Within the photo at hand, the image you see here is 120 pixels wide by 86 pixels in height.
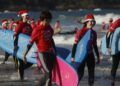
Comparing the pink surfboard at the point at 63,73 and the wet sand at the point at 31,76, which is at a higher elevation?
the pink surfboard at the point at 63,73

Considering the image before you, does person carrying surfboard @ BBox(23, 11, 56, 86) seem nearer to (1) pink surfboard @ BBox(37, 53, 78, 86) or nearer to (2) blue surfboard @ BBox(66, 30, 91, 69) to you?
(1) pink surfboard @ BBox(37, 53, 78, 86)

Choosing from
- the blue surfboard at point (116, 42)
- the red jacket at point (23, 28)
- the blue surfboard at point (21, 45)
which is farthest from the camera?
the red jacket at point (23, 28)

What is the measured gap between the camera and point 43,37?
12484 mm

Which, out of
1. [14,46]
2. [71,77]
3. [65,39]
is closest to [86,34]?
[71,77]

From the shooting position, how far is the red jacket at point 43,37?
490 inches

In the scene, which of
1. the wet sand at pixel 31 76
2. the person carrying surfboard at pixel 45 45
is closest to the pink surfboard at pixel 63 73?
the person carrying surfboard at pixel 45 45

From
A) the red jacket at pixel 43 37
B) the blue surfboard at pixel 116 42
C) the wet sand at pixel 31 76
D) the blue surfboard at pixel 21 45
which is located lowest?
the wet sand at pixel 31 76

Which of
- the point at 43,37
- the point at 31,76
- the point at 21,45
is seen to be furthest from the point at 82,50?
the point at 31,76

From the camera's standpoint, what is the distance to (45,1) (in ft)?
522

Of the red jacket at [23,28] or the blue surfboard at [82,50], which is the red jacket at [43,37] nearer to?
the blue surfboard at [82,50]

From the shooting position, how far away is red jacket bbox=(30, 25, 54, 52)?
490 inches

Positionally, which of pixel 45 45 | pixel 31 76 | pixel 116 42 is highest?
pixel 45 45

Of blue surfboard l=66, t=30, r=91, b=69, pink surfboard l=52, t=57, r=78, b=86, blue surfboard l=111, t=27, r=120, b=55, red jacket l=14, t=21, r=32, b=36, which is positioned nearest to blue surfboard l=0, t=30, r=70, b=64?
Answer: red jacket l=14, t=21, r=32, b=36

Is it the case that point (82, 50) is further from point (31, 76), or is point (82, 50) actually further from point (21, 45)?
point (31, 76)
